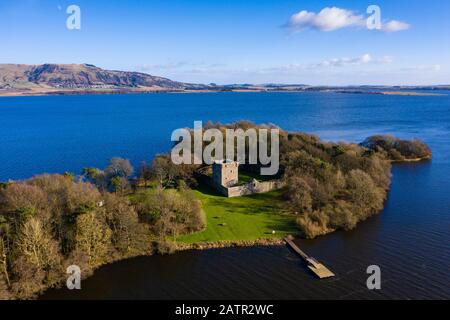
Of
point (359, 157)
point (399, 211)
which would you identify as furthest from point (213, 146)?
point (399, 211)

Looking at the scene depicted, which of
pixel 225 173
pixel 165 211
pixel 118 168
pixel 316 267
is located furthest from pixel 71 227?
pixel 225 173

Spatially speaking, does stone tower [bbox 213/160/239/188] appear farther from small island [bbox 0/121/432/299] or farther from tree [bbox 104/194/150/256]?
tree [bbox 104/194/150/256]

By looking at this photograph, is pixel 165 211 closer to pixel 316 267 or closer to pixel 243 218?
pixel 243 218

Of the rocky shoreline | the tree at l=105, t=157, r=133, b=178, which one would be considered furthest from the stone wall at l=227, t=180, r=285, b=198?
the tree at l=105, t=157, r=133, b=178

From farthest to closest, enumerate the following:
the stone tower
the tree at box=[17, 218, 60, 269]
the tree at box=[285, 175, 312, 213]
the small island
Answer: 1. the stone tower
2. the tree at box=[285, 175, 312, 213]
3. the small island
4. the tree at box=[17, 218, 60, 269]

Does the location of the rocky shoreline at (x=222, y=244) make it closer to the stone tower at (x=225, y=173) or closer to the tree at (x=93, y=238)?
A: the tree at (x=93, y=238)
